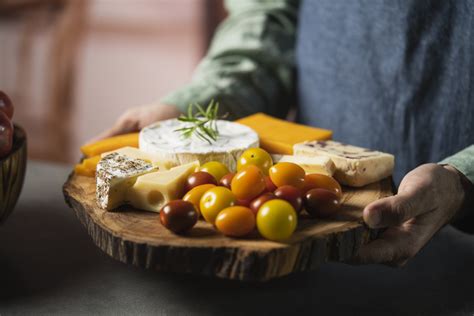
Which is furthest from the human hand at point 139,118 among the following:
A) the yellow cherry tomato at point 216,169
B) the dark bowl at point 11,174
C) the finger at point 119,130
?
the yellow cherry tomato at point 216,169

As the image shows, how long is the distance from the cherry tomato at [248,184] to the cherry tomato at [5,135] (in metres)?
0.39

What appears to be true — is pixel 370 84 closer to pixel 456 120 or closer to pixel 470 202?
pixel 456 120

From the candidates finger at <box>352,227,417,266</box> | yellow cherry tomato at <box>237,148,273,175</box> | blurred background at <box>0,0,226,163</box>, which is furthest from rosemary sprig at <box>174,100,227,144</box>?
A: blurred background at <box>0,0,226,163</box>

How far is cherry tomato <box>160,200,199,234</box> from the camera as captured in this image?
2.78 feet

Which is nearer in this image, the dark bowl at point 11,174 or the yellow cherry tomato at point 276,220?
the yellow cherry tomato at point 276,220

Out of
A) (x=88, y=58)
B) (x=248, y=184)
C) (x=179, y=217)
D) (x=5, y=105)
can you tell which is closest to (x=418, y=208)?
(x=248, y=184)

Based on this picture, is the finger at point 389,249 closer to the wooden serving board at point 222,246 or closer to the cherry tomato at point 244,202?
the wooden serving board at point 222,246

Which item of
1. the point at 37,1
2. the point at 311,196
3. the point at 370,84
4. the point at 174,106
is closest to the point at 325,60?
Answer: the point at 370,84

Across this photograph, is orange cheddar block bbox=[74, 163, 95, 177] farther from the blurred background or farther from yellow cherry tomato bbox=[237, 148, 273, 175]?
the blurred background

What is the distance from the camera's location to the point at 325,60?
5.07ft

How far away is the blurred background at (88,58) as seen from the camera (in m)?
2.84

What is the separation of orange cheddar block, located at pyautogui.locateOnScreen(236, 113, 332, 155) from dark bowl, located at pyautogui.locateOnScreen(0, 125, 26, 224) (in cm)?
43

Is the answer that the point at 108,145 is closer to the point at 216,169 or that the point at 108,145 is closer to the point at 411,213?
the point at 216,169

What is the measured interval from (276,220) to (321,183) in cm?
18
